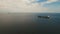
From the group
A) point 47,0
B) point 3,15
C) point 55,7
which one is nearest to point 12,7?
point 3,15

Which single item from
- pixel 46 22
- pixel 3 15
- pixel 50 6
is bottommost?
pixel 46 22

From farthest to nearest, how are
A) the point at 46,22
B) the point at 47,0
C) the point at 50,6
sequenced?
1. the point at 46,22
2. the point at 50,6
3. the point at 47,0

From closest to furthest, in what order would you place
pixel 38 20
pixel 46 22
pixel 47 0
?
pixel 47 0, pixel 46 22, pixel 38 20

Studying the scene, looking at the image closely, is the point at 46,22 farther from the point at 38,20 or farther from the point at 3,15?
the point at 3,15

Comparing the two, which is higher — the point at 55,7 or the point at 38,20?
the point at 55,7

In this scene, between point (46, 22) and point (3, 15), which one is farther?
point (3, 15)

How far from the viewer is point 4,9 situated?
1.51 metres

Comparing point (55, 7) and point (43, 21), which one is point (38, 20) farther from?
point (55, 7)

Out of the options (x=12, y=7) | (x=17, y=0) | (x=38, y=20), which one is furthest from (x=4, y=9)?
(x=38, y=20)

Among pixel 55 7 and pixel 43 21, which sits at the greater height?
pixel 55 7

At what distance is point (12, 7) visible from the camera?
1469mm

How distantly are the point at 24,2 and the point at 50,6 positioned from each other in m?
0.41

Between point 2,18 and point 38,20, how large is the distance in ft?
2.23

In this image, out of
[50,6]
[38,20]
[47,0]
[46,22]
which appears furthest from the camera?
[38,20]
